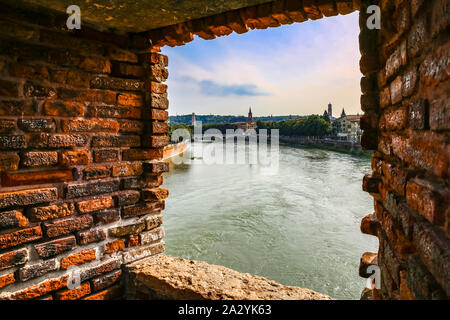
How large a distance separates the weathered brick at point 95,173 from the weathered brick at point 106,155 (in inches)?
2.6

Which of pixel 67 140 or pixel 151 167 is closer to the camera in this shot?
pixel 67 140

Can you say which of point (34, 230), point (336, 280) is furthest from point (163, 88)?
point (336, 280)

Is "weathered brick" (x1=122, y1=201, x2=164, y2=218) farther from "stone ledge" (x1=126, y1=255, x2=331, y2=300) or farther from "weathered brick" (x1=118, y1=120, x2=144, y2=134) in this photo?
"weathered brick" (x1=118, y1=120, x2=144, y2=134)

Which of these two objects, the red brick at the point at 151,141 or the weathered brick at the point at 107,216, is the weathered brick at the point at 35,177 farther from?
the red brick at the point at 151,141

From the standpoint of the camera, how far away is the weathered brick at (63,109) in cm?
176

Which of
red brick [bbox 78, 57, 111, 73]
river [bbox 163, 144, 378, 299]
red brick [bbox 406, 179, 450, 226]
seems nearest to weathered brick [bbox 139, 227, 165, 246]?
red brick [bbox 78, 57, 111, 73]

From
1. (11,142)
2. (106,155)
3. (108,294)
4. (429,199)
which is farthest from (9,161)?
(429,199)

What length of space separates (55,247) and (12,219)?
0.32m

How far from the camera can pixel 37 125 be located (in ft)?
5.62

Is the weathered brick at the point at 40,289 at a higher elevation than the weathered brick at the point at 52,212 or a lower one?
lower

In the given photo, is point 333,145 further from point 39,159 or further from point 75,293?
point 39,159

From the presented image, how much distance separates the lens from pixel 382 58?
1.52m

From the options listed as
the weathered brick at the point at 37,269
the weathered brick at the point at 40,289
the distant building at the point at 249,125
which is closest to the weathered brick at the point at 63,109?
the weathered brick at the point at 37,269
